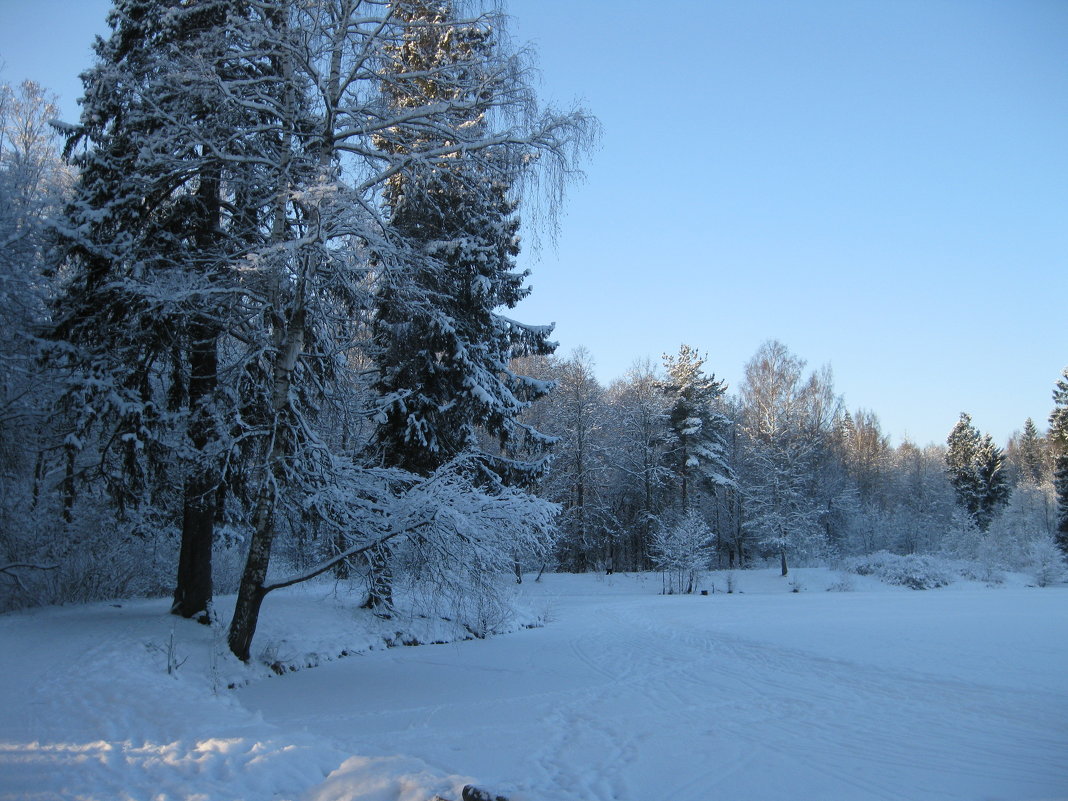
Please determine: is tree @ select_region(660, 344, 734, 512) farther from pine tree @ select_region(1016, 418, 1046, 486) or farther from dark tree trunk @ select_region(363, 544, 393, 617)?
pine tree @ select_region(1016, 418, 1046, 486)

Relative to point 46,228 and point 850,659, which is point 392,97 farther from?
point 850,659

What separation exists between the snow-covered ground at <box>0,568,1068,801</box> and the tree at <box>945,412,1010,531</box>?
43.4 metres

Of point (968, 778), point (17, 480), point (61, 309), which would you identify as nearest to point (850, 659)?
point (968, 778)

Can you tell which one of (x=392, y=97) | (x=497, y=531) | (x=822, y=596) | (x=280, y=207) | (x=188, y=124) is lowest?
(x=822, y=596)

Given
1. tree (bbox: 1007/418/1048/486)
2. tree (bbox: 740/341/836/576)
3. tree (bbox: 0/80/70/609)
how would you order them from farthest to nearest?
tree (bbox: 1007/418/1048/486), tree (bbox: 740/341/836/576), tree (bbox: 0/80/70/609)

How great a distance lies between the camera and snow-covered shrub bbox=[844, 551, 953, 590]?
107 feet

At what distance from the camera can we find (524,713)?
843cm

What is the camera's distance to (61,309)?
10.5 metres

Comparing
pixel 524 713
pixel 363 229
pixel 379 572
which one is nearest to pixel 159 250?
pixel 363 229

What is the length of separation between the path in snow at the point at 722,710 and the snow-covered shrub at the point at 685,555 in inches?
574

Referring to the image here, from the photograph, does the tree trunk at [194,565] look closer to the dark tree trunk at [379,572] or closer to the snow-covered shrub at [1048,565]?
the dark tree trunk at [379,572]

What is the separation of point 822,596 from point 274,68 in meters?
26.4

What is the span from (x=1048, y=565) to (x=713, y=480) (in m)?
16.6

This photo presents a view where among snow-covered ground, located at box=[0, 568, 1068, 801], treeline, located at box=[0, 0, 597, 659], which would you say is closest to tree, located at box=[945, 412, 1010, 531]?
snow-covered ground, located at box=[0, 568, 1068, 801]
